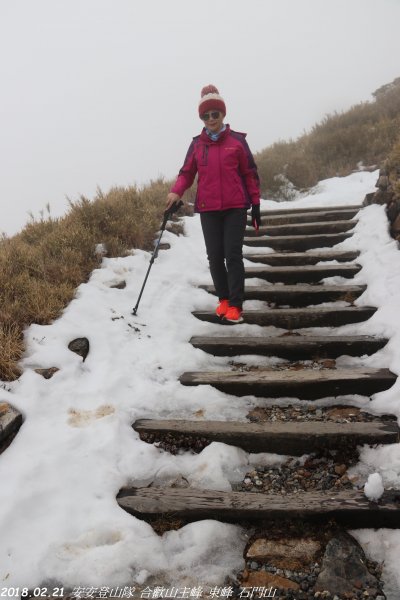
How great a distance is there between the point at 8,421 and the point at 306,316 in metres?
2.88

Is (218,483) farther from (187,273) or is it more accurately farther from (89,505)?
(187,273)

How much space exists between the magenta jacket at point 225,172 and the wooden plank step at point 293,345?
134 cm

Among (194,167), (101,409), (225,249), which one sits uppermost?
(194,167)

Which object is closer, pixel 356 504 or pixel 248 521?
pixel 356 504

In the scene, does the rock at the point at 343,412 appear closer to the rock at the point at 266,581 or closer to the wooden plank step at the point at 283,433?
the wooden plank step at the point at 283,433

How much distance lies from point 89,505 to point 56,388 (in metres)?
1.03

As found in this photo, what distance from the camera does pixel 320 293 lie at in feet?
15.0

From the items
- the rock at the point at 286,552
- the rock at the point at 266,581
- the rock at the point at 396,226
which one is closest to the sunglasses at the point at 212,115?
the rock at the point at 396,226

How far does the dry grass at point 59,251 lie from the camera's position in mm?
3559

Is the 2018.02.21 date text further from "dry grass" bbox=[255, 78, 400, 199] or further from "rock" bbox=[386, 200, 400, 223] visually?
"dry grass" bbox=[255, 78, 400, 199]

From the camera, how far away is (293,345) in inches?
148

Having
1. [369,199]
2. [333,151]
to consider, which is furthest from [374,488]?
[333,151]

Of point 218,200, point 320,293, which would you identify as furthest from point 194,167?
point 320,293

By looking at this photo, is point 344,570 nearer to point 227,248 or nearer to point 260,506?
point 260,506
